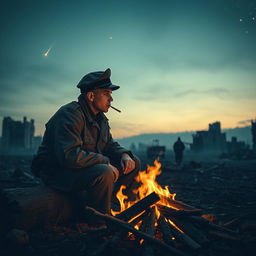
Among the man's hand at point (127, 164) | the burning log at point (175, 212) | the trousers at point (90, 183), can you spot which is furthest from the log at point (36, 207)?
the burning log at point (175, 212)

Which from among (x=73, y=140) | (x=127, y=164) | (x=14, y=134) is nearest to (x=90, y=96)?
(x=73, y=140)

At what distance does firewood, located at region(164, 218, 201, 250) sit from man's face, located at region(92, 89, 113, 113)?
84.8 inches

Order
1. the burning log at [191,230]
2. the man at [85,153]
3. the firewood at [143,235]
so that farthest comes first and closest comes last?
the man at [85,153] < the burning log at [191,230] < the firewood at [143,235]

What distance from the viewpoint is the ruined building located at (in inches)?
1870

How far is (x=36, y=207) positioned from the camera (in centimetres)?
312

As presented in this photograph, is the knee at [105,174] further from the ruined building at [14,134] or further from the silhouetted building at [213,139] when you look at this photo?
the silhouetted building at [213,139]

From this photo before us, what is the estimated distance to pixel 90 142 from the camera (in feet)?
12.3

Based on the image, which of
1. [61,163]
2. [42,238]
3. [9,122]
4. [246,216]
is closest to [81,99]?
[61,163]

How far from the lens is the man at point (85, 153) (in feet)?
10.6

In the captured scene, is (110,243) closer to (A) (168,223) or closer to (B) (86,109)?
(A) (168,223)

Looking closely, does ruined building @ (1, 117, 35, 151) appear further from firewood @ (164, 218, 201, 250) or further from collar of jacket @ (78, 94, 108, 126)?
firewood @ (164, 218, 201, 250)

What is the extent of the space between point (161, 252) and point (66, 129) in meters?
2.00

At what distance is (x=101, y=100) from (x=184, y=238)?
241 cm

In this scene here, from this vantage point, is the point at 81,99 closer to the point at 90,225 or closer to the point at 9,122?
the point at 90,225
